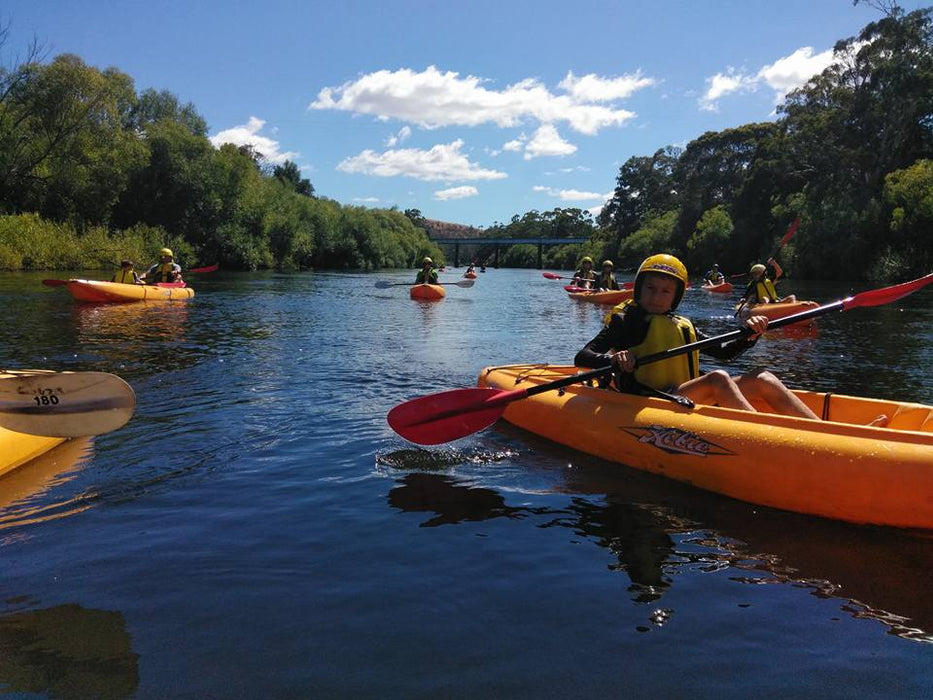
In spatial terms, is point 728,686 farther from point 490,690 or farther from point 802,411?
point 802,411

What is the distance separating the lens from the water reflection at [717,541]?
317 centimetres

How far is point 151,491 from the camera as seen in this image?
428 centimetres

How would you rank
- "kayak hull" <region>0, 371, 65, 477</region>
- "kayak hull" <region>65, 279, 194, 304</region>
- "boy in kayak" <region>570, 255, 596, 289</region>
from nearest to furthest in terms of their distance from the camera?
"kayak hull" <region>0, 371, 65, 477</region> → "kayak hull" <region>65, 279, 194, 304</region> → "boy in kayak" <region>570, 255, 596, 289</region>

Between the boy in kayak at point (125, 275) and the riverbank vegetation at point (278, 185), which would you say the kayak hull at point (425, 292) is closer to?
the boy in kayak at point (125, 275)

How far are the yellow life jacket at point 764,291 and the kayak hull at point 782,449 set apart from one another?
9874mm

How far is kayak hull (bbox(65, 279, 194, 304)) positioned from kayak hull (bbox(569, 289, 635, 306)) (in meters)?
11.1

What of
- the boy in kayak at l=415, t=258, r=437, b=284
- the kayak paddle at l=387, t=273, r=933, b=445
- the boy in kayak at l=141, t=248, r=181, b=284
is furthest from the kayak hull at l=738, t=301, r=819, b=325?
the boy in kayak at l=141, t=248, r=181, b=284

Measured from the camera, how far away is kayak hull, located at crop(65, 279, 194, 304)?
590 inches

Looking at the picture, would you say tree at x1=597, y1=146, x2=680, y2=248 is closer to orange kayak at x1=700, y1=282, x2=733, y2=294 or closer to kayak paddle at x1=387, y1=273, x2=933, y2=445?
orange kayak at x1=700, y1=282, x2=733, y2=294

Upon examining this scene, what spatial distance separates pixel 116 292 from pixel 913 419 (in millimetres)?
15151

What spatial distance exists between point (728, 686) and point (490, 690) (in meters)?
0.84

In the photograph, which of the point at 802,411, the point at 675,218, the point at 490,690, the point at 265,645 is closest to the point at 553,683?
the point at 490,690

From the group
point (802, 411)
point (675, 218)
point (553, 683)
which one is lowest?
point (553, 683)

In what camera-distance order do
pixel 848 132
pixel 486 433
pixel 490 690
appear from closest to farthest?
1. pixel 490 690
2. pixel 486 433
3. pixel 848 132
